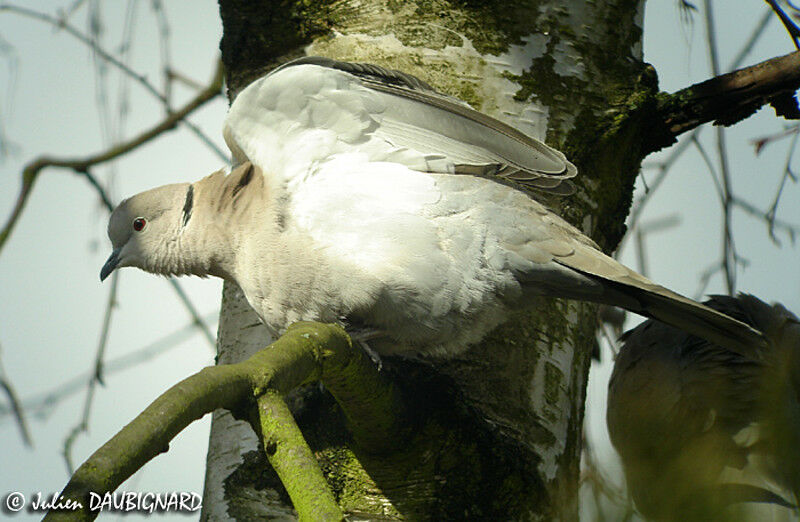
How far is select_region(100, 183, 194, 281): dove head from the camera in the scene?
296cm

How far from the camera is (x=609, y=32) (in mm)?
2594

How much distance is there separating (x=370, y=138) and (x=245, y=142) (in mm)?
425

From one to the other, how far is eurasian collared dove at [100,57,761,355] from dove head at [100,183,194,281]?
0.52 meters

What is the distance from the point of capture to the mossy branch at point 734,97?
2.33 metres

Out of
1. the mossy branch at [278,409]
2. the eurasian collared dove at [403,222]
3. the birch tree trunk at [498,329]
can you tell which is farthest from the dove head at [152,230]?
the mossy branch at [278,409]

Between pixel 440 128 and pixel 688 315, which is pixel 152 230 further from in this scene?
pixel 688 315

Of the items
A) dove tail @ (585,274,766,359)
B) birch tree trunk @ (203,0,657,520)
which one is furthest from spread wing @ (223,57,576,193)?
dove tail @ (585,274,766,359)

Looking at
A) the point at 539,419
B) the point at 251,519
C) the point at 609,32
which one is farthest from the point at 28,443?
the point at 609,32

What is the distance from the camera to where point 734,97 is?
2396 mm

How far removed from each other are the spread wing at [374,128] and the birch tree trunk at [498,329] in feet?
0.55

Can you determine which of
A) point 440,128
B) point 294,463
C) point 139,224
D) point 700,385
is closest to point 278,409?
point 294,463

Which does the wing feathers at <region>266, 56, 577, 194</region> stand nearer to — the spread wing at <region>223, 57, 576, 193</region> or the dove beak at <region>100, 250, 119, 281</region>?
the spread wing at <region>223, 57, 576, 193</region>

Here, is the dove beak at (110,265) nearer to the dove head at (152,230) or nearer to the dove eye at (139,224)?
the dove head at (152,230)

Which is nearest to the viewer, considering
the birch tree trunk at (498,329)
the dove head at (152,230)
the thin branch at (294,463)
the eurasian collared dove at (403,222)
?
the thin branch at (294,463)
